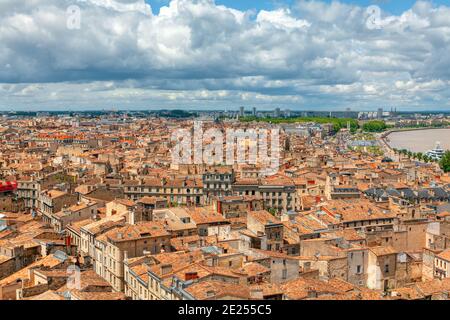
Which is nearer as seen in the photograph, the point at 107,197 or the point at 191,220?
the point at 191,220

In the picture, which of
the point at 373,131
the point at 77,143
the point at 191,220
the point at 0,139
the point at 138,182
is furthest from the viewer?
the point at 373,131

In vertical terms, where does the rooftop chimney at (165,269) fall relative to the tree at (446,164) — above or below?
Result: above

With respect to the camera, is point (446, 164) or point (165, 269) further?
point (446, 164)

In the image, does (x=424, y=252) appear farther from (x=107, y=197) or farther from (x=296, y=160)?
(x=296, y=160)

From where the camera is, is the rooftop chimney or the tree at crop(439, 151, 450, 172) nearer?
the rooftop chimney

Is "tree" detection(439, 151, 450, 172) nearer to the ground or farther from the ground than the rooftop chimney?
nearer to the ground

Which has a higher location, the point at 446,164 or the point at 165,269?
the point at 165,269

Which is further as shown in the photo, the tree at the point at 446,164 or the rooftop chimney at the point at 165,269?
the tree at the point at 446,164

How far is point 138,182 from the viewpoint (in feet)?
154
